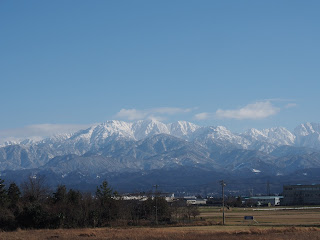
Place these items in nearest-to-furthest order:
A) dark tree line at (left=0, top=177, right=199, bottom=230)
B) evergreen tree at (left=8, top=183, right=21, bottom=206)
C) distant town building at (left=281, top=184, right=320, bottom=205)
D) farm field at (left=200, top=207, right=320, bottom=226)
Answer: dark tree line at (left=0, top=177, right=199, bottom=230)
farm field at (left=200, top=207, right=320, bottom=226)
evergreen tree at (left=8, top=183, right=21, bottom=206)
distant town building at (left=281, top=184, right=320, bottom=205)

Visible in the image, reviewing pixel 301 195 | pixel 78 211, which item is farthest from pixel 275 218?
pixel 301 195

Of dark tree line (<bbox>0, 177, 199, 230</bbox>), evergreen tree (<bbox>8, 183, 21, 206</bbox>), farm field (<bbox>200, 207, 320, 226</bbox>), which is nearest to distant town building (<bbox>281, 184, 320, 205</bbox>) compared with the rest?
farm field (<bbox>200, 207, 320, 226</bbox>)

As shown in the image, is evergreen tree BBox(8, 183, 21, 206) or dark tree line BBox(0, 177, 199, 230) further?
evergreen tree BBox(8, 183, 21, 206)

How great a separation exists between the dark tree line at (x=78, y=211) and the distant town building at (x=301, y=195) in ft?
321

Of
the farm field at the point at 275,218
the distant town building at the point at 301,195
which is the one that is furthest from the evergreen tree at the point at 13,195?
the distant town building at the point at 301,195

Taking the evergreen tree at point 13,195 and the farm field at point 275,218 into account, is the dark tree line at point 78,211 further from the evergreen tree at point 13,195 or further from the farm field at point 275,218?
the farm field at point 275,218

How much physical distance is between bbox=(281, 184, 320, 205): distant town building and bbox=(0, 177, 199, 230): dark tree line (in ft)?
321

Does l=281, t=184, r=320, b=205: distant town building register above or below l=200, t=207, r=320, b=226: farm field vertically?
above

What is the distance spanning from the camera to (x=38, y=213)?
68.4 meters

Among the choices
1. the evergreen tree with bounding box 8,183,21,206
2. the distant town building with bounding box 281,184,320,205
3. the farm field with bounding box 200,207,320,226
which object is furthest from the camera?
the distant town building with bounding box 281,184,320,205

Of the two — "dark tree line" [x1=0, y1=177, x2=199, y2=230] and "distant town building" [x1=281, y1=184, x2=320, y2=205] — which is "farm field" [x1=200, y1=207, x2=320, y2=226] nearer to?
"dark tree line" [x1=0, y1=177, x2=199, y2=230]

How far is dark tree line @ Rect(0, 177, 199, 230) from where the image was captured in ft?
225

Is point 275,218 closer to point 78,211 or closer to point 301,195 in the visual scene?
point 78,211

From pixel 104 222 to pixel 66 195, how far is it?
9.68 meters
